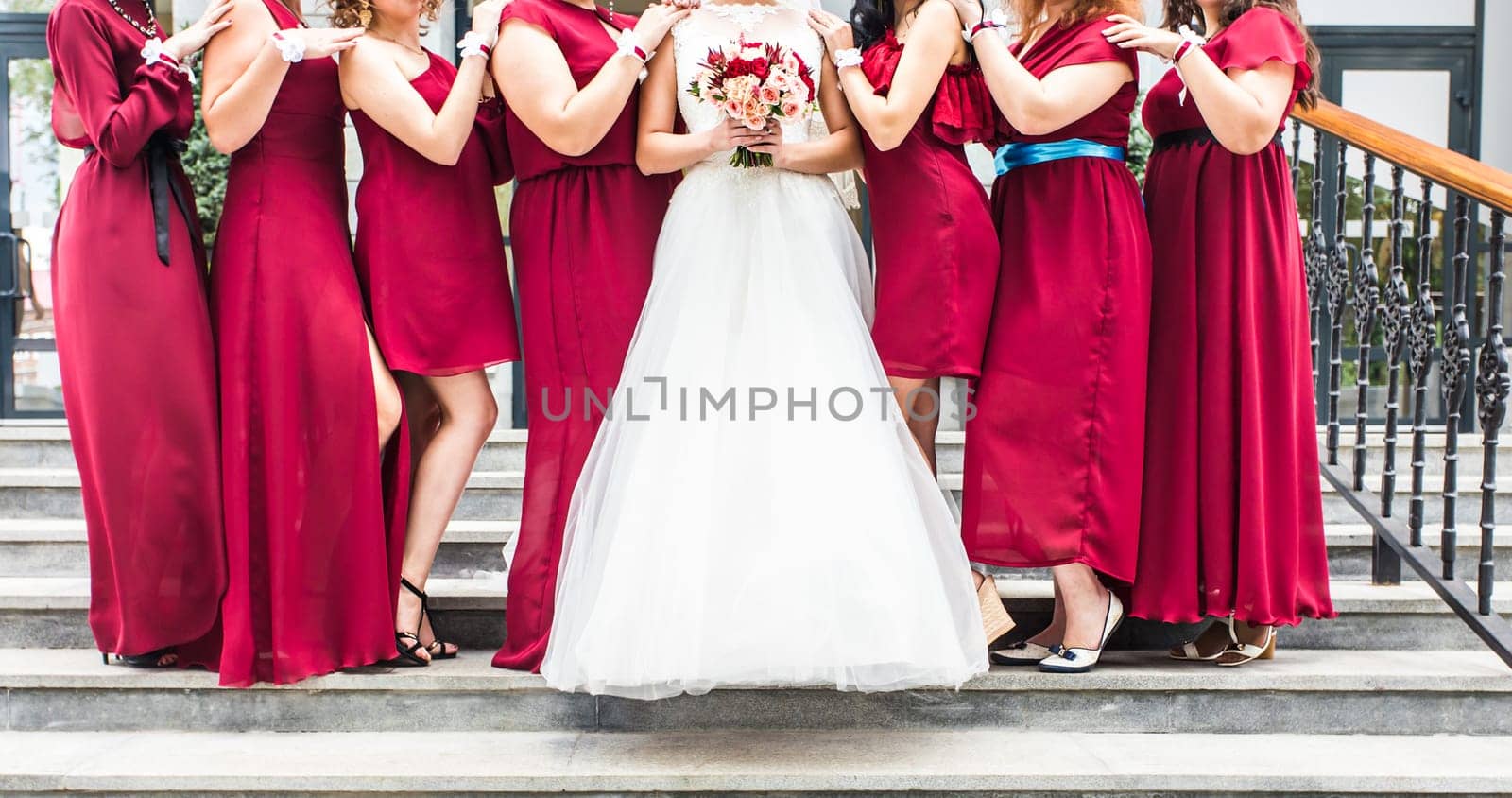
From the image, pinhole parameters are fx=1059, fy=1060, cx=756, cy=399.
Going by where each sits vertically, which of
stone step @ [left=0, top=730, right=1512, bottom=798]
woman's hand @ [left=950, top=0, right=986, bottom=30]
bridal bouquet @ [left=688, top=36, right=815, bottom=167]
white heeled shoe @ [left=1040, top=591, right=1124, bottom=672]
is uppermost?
woman's hand @ [left=950, top=0, right=986, bottom=30]

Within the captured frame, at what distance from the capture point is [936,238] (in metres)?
2.61

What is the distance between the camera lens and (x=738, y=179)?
2619mm

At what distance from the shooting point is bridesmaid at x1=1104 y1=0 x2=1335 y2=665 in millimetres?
2623

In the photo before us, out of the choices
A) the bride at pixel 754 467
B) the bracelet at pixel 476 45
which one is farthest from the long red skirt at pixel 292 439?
the bride at pixel 754 467

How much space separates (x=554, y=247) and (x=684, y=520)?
85 centimetres

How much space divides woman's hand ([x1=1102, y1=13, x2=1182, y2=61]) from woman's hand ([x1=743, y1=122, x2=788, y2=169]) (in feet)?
2.72

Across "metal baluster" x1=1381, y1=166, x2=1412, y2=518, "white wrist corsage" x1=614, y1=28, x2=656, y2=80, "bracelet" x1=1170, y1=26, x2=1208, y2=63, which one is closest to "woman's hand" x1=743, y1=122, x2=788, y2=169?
"white wrist corsage" x1=614, y1=28, x2=656, y2=80

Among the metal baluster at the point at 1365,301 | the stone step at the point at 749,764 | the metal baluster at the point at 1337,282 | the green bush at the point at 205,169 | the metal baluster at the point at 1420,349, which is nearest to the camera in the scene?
the stone step at the point at 749,764

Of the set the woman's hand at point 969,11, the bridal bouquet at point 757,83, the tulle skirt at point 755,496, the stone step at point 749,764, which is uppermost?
the woman's hand at point 969,11

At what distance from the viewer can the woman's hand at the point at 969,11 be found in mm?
2600

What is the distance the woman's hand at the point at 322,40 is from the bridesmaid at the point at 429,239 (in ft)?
0.12

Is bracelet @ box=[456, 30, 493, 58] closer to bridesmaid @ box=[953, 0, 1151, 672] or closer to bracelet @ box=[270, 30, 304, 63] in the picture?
bracelet @ box=[270, 30, 304, 63]

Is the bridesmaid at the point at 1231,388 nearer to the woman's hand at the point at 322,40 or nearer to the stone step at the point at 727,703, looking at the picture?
the stone step at the point at 727,703

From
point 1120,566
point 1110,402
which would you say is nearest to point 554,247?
point 1110,402
